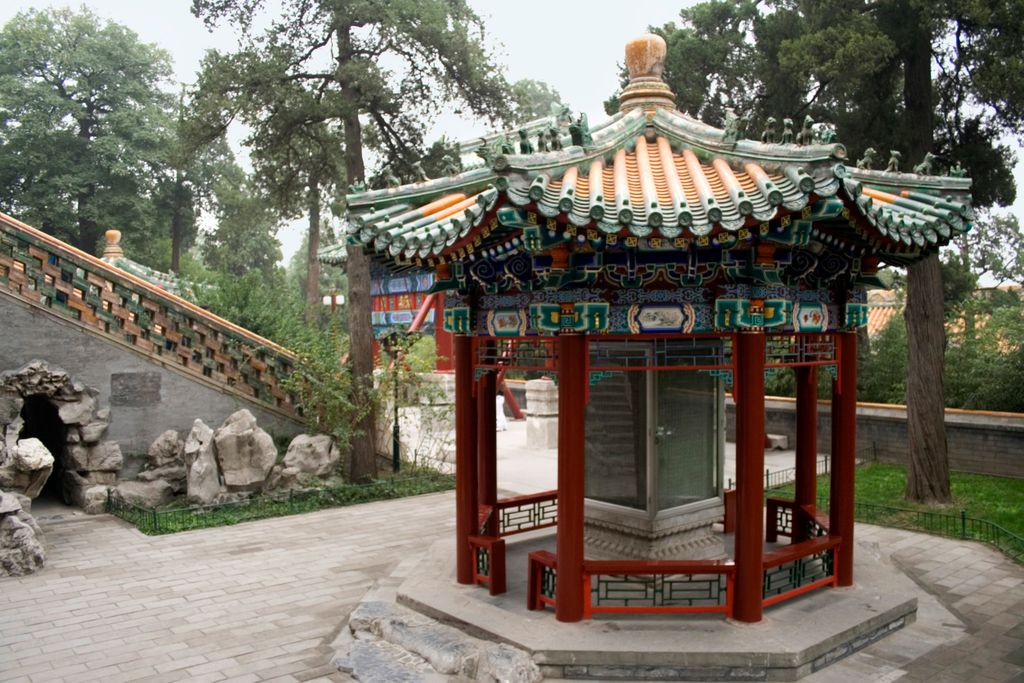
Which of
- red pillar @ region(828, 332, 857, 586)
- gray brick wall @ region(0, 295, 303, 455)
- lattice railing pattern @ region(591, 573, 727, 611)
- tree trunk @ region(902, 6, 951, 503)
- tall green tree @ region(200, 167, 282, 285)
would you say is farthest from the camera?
tall green tree @ region(200, 167, 282, 285)

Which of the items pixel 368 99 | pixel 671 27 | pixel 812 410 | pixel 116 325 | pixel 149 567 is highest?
pixel 671 27

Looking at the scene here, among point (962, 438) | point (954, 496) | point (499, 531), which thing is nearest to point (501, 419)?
point (962, 438)

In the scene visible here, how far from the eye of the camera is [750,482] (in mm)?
6668

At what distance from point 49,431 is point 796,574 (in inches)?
466

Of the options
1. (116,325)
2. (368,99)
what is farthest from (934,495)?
(116,325)

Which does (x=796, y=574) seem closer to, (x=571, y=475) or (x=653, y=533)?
(x=653, y=533)

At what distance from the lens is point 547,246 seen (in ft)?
19.7

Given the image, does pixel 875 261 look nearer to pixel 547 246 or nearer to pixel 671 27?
pixel 547 246

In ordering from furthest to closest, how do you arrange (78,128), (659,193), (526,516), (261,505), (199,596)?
(78,128) → (261,505) → (526,516) → (199,596) → (659,193)

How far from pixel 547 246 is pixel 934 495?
937 centimetres

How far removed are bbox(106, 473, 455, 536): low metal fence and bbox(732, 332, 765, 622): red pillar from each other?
752 centimetres

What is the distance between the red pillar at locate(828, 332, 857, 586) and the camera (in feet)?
25.0

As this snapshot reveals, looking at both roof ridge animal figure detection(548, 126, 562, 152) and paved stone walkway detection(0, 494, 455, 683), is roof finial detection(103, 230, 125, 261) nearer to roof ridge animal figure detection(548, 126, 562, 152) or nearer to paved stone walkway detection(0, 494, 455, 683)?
paved stone walkway detection(0, 494, 455, 683)

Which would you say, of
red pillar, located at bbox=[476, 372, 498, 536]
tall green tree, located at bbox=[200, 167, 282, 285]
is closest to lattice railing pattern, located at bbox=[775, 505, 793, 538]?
red pillar, located at bbox=[476, 372, 498, 536]
